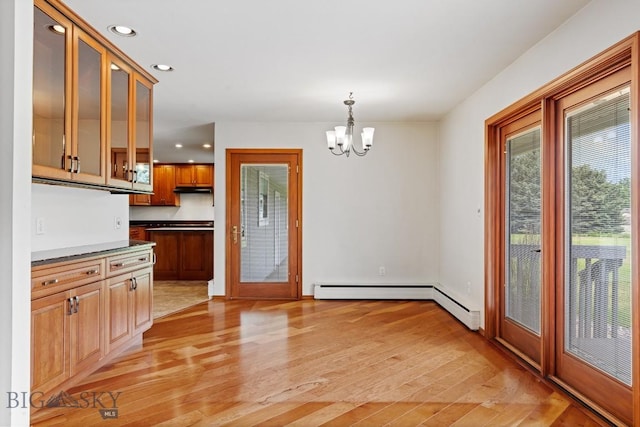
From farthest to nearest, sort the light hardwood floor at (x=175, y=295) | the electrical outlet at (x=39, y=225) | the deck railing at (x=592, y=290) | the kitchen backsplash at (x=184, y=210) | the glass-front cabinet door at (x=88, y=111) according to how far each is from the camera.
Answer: the kitchen backsplash at (x=184, y=210) < the light hardwood floor at (x=175, y=295) < the electrical outlet at (x=39, y=225) < the glass-front cabinet door at (x=88, y=111) < the deck railing at (x=592, y=290)

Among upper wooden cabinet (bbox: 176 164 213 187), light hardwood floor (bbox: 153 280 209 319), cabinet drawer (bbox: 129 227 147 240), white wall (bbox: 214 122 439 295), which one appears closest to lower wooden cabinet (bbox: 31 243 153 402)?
light hardwood floor (bbox: 153 280 209 319)

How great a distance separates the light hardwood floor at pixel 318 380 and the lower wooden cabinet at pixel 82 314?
185 millimetres

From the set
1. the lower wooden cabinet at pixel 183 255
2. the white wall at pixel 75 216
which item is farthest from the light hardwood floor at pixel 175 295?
the white wall at pixel 75 216

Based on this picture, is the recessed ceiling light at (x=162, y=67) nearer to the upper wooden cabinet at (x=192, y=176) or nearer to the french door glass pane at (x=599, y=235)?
the french door glass pane at (x=599, y=235)

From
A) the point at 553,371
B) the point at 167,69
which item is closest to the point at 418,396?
the point at 553,371

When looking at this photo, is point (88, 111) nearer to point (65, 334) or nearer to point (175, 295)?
point (65, 334)

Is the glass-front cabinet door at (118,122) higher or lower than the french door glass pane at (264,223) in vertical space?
higher

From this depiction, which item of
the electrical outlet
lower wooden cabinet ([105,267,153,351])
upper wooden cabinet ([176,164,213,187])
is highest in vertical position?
upper wooden cabinet ([176,164,213,187])

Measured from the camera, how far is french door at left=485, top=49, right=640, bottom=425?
230 centimetres

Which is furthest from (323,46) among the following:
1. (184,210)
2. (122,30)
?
(184,210)

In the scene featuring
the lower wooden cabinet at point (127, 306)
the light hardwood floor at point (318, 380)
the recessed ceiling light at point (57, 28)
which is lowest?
the light hardwood floor at point (318, 380)

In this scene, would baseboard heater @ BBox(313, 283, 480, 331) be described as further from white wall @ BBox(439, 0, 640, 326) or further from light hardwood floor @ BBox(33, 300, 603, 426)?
light hardwood floor @ BBox(33, 300, 603, 426)

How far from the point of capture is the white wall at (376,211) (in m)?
5.68

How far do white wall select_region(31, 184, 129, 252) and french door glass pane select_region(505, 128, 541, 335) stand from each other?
12.3 feet
